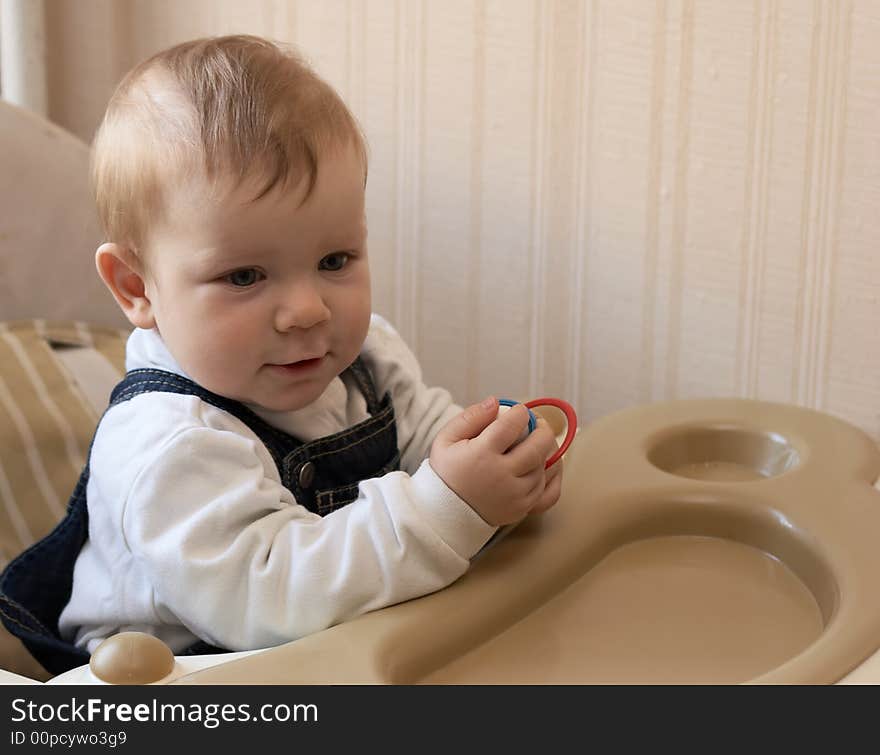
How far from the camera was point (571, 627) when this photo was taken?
2.48 feet

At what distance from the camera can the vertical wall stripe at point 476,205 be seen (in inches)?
48.8

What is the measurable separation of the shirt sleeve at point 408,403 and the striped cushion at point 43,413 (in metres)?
0.29

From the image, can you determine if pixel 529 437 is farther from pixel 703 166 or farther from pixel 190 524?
pixel 703 166

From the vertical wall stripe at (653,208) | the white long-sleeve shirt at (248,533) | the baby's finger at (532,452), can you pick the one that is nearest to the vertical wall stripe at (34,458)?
the white long-sleeve shirt at (248,533)

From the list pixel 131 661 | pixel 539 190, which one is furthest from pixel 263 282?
pixel 539 190

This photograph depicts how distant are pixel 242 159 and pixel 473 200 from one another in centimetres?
55

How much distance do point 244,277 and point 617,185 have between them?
20.7 inches

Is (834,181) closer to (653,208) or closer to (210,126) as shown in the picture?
(653,208)

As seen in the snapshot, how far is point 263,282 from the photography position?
0.79 m

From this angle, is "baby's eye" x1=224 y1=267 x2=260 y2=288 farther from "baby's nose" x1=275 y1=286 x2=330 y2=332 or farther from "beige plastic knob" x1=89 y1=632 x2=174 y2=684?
"beige plastic knob" x1=89 y1=632 x2=174 y2=684

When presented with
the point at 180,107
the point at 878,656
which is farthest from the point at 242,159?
the point at 878,656

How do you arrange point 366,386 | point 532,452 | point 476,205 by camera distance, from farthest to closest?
point 476,205 → point 366,386 → point 532,452

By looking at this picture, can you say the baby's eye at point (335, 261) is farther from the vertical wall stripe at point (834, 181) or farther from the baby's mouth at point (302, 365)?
the vertical wall stripe at point (834, 181)

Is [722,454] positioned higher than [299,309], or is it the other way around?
[299,309]
